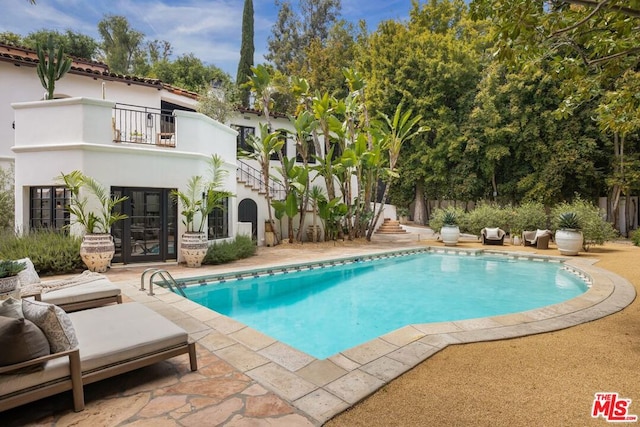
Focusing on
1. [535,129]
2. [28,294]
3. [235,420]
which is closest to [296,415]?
[235,420]

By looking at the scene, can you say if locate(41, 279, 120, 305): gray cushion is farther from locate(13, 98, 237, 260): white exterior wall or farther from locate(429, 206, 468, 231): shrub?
locate(429, 206, 468, 231): shrub

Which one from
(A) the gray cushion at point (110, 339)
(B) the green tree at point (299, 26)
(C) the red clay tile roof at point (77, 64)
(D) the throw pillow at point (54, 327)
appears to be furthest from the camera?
(B) the green tree at point (299, 26)

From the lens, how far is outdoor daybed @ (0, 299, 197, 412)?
105 inches

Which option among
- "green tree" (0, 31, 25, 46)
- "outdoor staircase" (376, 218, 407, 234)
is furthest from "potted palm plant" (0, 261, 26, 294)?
"green tree" (0, 31, 25, 46)

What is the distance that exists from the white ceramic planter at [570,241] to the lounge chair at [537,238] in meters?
1.63

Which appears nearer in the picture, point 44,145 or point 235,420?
point 235,420

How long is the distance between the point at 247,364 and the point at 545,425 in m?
2.82

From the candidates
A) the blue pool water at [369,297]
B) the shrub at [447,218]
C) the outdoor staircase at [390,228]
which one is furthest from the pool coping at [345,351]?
the outdoor staircase at [390,228]

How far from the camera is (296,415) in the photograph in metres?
2.84

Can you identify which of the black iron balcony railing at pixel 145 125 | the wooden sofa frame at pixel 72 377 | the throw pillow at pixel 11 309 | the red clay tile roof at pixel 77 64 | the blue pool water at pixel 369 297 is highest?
the red clay tile roof at pixel 77 64

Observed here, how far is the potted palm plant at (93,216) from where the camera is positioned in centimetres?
866

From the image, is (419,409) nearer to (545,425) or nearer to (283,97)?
(545,425)

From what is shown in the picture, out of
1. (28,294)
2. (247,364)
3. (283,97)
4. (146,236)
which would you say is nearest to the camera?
(247,364)

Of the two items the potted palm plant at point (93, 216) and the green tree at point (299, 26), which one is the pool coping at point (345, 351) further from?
the green tree at point (299, 26)
